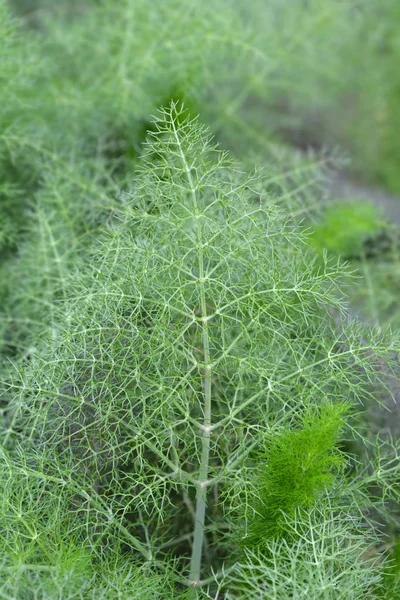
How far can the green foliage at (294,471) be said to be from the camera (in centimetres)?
96

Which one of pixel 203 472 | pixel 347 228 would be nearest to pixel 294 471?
pixel 203 472

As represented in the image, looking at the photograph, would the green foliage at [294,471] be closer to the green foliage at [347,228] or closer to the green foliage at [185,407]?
the green foliage at [185,407]

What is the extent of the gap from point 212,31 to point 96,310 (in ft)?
3.09

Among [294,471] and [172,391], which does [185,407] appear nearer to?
[172,391]

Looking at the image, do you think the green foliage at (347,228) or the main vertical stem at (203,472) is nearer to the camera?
the main vertical stem at (203,472)

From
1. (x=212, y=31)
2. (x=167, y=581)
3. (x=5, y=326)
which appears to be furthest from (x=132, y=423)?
(x=212, y=31)

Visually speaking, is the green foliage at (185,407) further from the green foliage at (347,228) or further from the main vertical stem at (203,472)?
the green foliage at (347,228)

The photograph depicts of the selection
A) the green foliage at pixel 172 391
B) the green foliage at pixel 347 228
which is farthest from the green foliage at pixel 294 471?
the green foliage at pixel 347 228

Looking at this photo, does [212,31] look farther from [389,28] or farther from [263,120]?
[389,28]

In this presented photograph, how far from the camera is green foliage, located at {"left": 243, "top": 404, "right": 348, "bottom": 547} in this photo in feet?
3.15

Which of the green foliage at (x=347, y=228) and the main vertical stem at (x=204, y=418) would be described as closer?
the main vertical stem at (x=204, y=418)

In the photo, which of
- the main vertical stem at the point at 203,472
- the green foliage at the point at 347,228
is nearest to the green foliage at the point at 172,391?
the main vertical stem at the point at 203,472

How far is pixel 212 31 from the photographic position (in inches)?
66.6

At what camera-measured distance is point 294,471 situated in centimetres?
97
